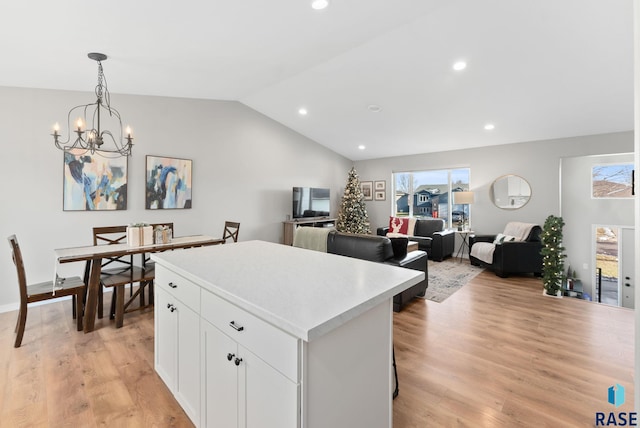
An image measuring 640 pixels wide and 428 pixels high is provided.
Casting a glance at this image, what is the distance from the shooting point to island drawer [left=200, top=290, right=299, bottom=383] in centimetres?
98

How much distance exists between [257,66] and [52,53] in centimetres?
205

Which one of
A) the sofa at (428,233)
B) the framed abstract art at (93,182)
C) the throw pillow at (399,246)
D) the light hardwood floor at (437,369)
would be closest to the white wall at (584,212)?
the sofa at (428,233)

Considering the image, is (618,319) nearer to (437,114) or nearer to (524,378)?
(524,378)

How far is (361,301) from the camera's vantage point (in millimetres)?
1147

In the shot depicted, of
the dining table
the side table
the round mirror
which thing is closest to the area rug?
the side table

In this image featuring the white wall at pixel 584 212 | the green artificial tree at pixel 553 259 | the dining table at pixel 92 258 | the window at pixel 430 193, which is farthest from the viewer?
the window at pixel 430 193

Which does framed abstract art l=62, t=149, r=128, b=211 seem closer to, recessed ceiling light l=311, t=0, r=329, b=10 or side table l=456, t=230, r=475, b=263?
recessed ceiling light l=311, t=0, r=329, b=10

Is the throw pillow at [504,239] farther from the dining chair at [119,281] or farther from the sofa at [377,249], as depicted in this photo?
the dining chair at [119,281]

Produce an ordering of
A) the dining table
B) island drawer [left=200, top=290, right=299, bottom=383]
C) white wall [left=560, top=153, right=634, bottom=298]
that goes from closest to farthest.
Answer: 1. island drawer [left=200, top=290, right=299, bottom=383]
2. the dining table
3. white wall [left=560, top=153, right=634, bottom=298]

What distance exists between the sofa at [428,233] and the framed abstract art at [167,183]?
400 cm

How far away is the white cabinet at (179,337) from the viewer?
1582 mm

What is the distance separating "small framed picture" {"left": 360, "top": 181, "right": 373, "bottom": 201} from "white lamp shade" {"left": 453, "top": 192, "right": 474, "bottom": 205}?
7.76ft

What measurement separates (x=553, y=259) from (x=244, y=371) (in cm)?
470

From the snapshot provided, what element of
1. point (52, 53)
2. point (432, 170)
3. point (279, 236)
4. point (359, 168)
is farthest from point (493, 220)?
point (52, 53)
